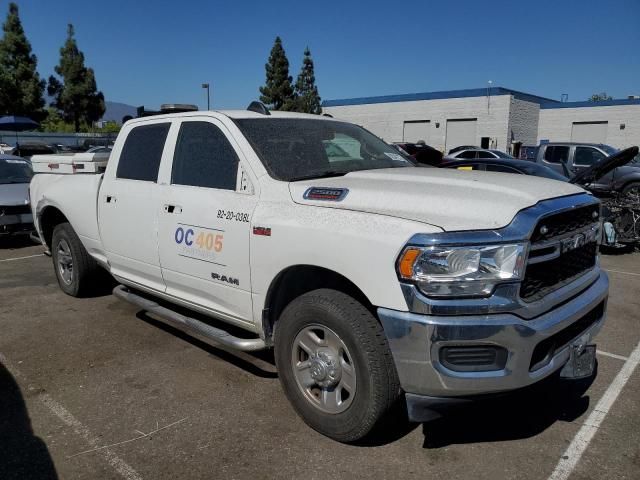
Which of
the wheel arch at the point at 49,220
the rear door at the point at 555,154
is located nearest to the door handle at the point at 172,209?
the wheel arch at the point at 49,220

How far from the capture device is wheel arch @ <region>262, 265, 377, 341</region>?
3064mm

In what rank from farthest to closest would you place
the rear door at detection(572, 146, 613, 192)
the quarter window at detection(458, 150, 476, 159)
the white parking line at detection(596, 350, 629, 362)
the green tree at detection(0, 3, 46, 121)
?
1. the green tree at detection(0, 3, 46, 121)
2. the quarter window at detection(458, 150, 476, 159)
3. the rear door at detection(572, 146, 613, 192)
4. the white parking line at detection(596, 350, 629, 362)

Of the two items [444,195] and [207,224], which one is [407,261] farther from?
[207,224]

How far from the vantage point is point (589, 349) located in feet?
10.2

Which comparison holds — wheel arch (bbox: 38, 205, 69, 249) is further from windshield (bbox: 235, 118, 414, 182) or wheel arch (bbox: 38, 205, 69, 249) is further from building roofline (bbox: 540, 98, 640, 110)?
building roofline (bbox: 540, 98, 640, 110)

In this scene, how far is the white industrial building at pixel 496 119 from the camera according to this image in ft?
115

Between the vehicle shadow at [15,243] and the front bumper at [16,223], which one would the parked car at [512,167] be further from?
the vehicle shadow at [15,243]

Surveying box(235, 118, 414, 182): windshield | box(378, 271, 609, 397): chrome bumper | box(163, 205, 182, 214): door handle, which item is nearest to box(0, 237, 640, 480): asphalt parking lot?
box(378, 271, 609, 397): chrome bumper

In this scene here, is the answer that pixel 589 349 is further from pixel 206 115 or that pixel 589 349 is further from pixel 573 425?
pixel 206 115

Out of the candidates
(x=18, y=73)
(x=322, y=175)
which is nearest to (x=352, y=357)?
(x=322, y=175)

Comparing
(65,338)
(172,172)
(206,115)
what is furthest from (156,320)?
(206,115)

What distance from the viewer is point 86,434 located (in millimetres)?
3256

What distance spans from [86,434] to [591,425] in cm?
308

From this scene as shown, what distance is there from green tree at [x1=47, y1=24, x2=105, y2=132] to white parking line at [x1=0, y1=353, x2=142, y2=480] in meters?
48.3
